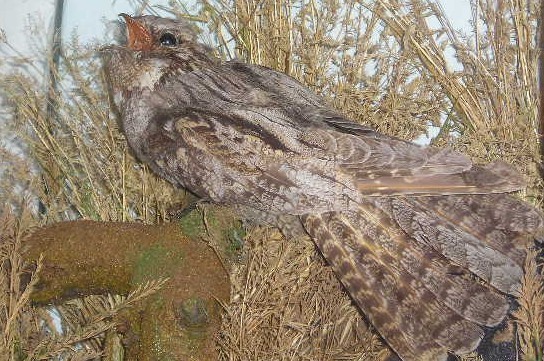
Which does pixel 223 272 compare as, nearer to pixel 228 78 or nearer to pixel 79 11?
pixel 228 78

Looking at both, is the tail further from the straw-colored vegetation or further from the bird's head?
the bird's head

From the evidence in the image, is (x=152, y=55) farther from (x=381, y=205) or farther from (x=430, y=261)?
(x=430, y=261)

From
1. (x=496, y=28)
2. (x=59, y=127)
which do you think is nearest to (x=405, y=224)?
(x=496, y=28)

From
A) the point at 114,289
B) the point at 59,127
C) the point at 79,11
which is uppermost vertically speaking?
the point at 79,11

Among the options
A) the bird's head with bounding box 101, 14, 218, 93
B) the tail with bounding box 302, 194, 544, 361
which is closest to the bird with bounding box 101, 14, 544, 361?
the tail with bounding box 302, 194, 544, 361

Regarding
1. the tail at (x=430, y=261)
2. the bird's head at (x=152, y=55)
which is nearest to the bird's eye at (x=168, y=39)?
the bird's head at (x=152, y=55)

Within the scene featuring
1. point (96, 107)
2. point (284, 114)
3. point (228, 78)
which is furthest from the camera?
point (96, 107)

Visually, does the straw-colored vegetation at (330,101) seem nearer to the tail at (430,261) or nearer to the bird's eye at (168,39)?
the tail at (430,261)

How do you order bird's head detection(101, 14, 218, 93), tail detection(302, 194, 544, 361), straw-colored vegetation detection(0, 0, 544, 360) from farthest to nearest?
bird's head detection(101, 14, 218, 93), straw-colored vegetation detection(0, 0, 544, 360), tail detection(302, 194, 544, 361)

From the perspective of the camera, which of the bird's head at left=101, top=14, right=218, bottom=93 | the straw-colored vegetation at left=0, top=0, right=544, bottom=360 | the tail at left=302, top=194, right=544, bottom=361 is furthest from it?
the bird's head at left=101, top=14, right=218, bottom=93
